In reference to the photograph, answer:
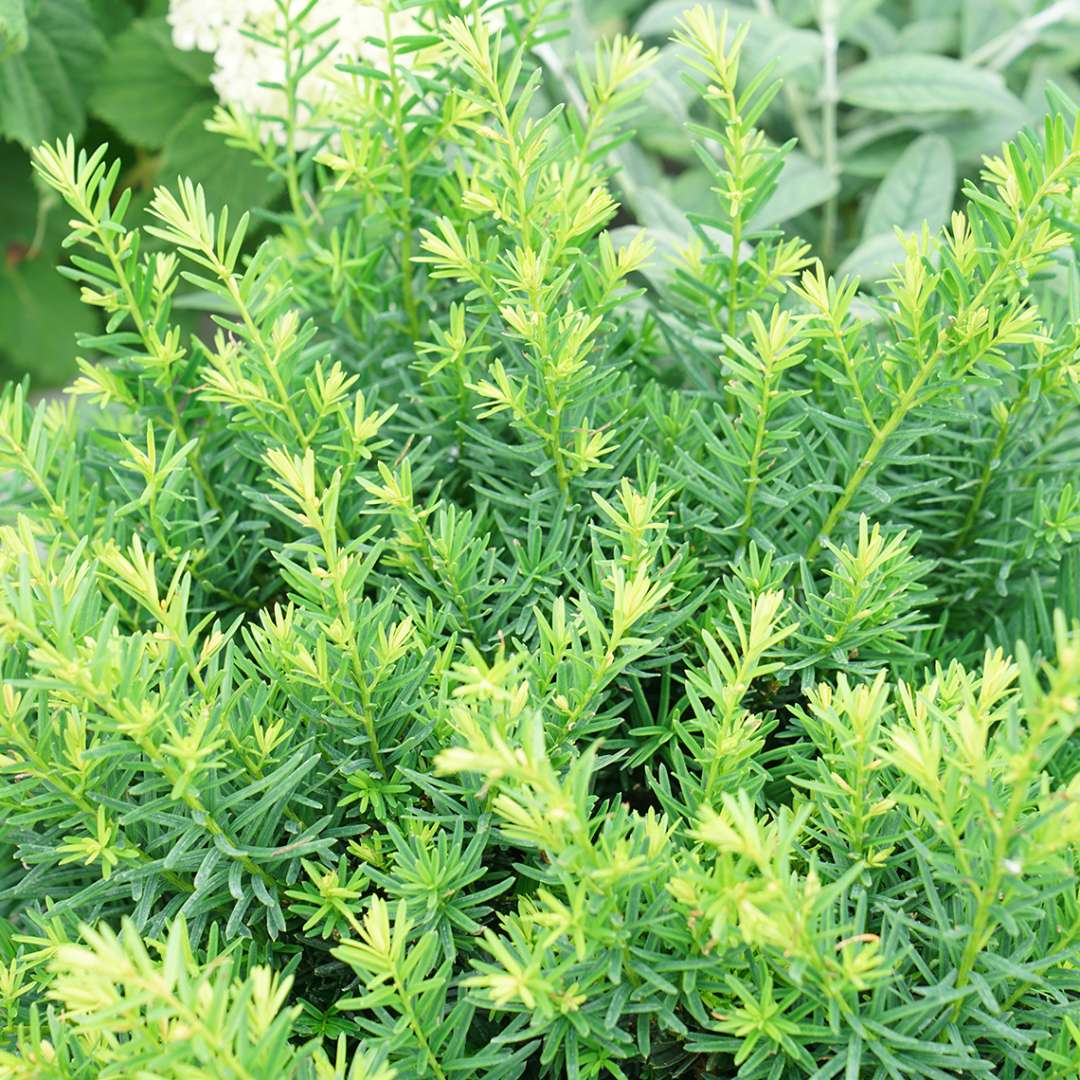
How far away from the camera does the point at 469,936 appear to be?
14.3 inches

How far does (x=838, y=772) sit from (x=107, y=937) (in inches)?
8.5

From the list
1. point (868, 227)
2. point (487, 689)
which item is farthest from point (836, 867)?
point (868, 227)

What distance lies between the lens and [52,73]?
942 millimetres

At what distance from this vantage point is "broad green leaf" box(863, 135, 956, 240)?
30.5 inches

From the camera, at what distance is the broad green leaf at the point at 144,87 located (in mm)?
984

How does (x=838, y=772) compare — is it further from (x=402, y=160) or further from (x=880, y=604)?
(x=402, y=160)

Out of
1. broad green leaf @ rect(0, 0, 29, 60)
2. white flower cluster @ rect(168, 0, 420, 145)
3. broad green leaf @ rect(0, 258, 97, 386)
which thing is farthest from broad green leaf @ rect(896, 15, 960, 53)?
broad green leaf @ rect(0, 258, 97, 386)

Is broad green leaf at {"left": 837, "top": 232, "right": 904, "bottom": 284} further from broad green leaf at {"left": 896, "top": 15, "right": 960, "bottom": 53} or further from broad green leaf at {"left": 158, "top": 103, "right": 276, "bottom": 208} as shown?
broad green leaf at {"left": 158, "top": 103, "right": 276, "bottom": 208}

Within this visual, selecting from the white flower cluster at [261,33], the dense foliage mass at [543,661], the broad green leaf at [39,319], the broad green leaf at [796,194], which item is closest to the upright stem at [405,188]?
the dense foliage mass at [543,661]

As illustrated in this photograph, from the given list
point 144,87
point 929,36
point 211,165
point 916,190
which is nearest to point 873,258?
point 916,190

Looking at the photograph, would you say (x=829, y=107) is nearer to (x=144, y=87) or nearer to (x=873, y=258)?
(x=873, y=258)

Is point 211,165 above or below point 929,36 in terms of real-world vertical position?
below

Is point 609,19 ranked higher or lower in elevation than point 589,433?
higher

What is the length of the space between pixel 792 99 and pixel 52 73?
0.61 m
